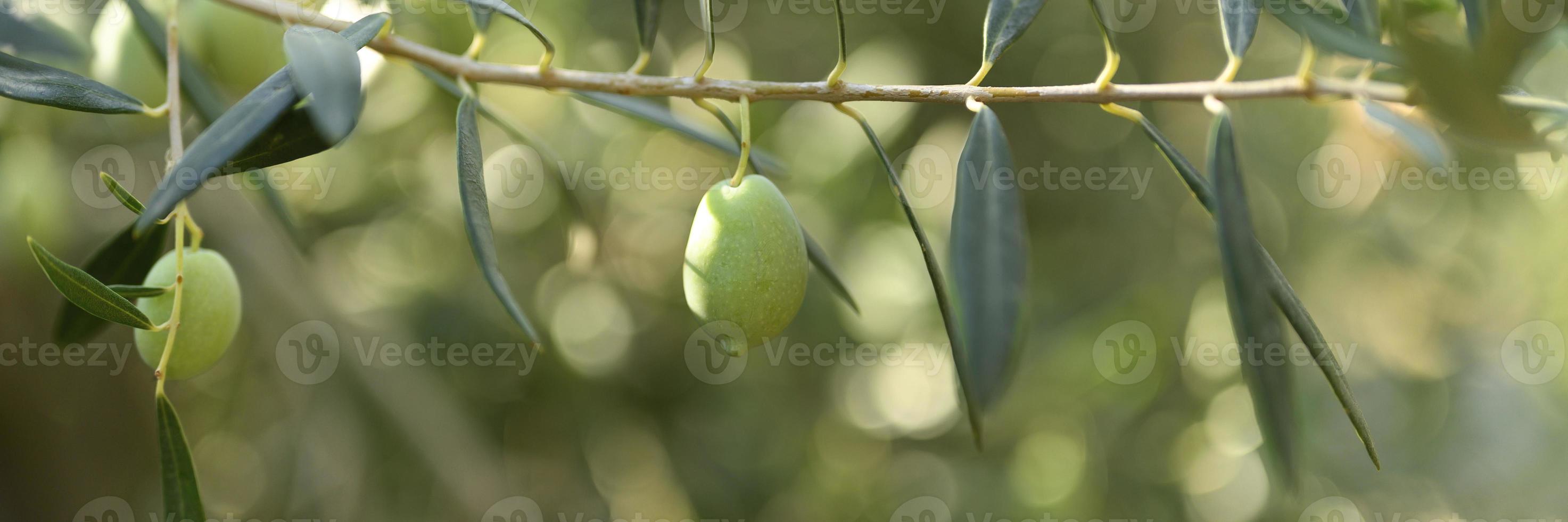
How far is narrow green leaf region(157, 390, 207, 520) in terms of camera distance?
0.36m

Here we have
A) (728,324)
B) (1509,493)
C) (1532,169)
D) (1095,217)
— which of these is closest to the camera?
(728,324)

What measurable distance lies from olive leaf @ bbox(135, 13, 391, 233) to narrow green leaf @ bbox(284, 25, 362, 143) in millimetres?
13

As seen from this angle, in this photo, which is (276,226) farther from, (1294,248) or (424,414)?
(1294,248)

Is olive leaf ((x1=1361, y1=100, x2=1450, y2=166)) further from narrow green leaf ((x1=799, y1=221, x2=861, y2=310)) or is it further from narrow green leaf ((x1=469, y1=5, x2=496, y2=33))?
narrow green leaf ((x1=469, y1=5, x2=496, y2=33))

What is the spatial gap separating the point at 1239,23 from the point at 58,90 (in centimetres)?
52

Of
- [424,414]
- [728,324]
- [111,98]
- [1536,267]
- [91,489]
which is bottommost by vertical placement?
[91,489]

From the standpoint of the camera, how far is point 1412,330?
992 millimetres

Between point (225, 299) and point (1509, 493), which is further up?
point (225, 299)

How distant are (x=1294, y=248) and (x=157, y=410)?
113 centimetres

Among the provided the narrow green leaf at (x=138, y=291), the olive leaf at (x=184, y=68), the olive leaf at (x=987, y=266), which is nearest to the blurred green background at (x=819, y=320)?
the olive leaf at (x=184, y=68)

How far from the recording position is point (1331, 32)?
0.38 m

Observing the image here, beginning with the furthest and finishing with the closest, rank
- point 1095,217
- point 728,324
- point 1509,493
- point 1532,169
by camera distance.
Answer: point 1095,217 → point 1509,493 → point 1532,169 → point 728,324

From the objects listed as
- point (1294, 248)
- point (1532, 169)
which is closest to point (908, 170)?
point (1294, 248)

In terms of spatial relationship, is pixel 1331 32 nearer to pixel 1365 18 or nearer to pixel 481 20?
pixel 1365 18
